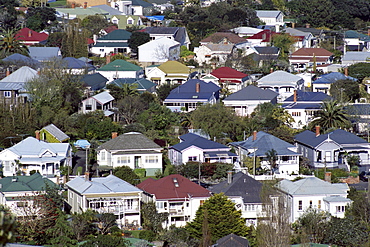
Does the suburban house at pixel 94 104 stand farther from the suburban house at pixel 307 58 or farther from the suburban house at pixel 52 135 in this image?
the suburban house at pixel 307 58

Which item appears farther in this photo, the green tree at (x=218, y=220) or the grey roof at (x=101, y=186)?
the grey roof at (x=101, y=186)

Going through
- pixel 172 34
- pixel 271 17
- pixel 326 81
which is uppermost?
pixel 172 34

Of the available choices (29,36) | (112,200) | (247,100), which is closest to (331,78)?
(247,100)

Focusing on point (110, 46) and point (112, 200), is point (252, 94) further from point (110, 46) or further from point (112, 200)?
point (112, 200)

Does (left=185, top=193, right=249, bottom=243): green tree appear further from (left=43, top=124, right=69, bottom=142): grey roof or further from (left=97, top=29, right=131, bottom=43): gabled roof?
(left=97, top=29, right=131, bottom=43): gabled roof

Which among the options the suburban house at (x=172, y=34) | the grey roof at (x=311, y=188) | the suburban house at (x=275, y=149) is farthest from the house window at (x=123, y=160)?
the suburban house at (x=172, y=34)
